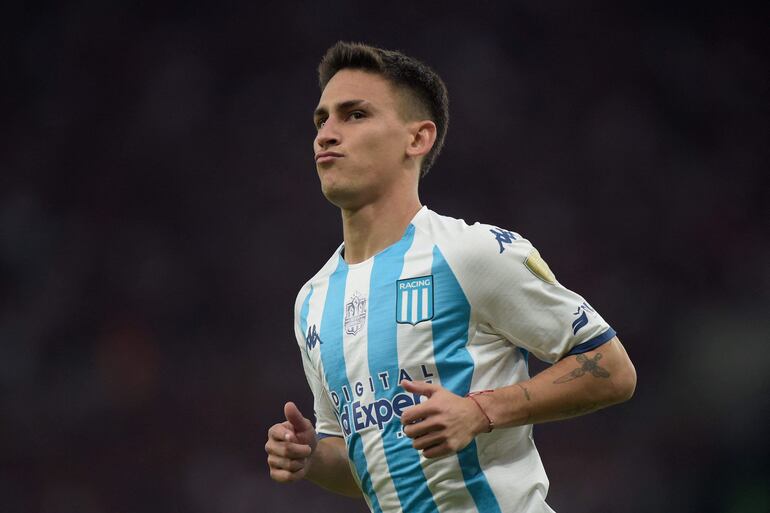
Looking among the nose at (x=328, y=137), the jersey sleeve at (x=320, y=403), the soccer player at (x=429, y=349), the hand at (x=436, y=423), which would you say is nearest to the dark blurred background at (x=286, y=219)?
the jersey sleeve at (x=320, y=403)

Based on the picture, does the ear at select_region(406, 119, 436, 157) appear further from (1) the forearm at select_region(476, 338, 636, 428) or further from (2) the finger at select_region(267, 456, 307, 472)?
(2) the finger at select_region(267, 456, 307, 472)

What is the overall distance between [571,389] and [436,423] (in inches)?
19.2

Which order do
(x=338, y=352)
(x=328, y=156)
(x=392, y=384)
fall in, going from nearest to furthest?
(x=392, y=384), (x=338, y=352), (x=328, y=156)

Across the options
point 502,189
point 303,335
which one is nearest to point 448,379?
point 303,335

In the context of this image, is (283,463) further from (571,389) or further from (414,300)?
(571,389)

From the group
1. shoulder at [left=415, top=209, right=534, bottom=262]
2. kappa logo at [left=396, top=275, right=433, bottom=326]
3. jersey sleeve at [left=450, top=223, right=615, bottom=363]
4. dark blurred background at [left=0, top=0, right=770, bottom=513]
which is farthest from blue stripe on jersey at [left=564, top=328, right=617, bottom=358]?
dark blurred background at [left=0, top=0, right=770, bottom=513]

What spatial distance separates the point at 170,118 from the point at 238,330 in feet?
7.57

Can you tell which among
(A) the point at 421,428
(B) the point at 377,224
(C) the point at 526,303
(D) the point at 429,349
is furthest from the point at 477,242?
(A) the point at 421,428

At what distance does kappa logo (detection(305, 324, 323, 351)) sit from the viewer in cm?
295

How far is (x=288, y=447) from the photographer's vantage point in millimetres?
2633

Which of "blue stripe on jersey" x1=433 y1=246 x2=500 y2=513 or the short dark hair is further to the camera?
the short dark hair

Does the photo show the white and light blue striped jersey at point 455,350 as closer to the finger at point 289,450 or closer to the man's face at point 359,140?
the finger at point 289,450

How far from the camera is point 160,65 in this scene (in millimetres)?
9141

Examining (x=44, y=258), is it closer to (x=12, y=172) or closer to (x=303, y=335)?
(x=12, y=172)
